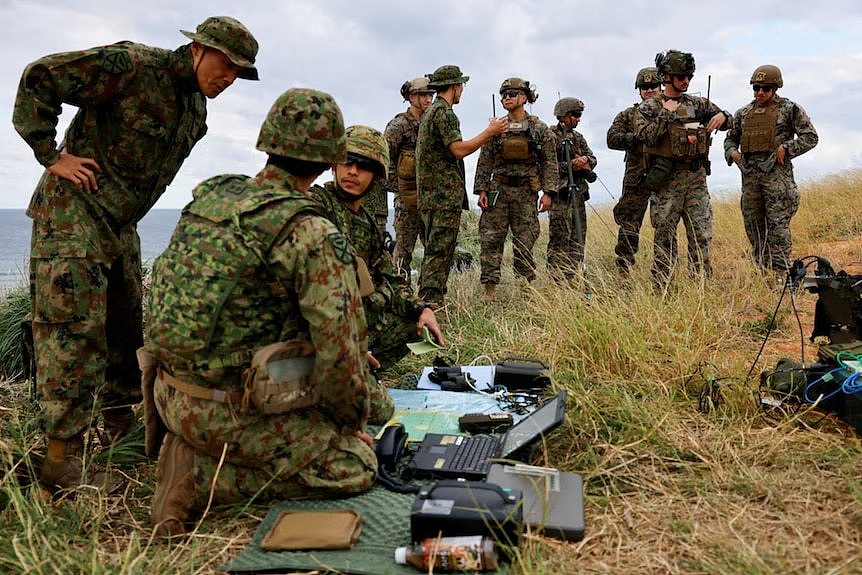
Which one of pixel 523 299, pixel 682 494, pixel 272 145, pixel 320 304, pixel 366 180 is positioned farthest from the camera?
pixel 523 299

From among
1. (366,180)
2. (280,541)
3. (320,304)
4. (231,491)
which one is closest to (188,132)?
(366,180)

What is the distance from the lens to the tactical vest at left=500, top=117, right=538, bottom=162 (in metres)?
6.58

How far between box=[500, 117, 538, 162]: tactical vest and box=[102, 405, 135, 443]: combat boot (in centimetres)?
440

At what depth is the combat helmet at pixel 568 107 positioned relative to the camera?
7.26 metres

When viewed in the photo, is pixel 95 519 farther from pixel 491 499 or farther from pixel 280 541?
pixel 491 499

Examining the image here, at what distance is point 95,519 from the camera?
2.51 metres

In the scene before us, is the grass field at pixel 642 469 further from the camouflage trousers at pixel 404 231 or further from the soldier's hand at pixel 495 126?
the camouflage trousers at pixel 404 231

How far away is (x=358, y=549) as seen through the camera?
2312mm

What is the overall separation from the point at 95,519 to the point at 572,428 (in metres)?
2.02

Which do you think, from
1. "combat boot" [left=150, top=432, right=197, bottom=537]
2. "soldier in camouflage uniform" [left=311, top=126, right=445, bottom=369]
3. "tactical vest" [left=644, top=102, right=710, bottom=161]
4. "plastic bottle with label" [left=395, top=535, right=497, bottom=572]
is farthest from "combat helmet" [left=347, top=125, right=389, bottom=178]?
"tactical vest" [left=644, top=102, right=710, bottom=161]

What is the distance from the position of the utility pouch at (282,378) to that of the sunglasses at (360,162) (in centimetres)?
137

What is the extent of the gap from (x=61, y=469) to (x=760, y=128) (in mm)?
6614

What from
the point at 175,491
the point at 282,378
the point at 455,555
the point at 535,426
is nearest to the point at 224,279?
the point at 282,378

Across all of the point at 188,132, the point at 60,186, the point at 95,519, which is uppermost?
the point at 188,132
